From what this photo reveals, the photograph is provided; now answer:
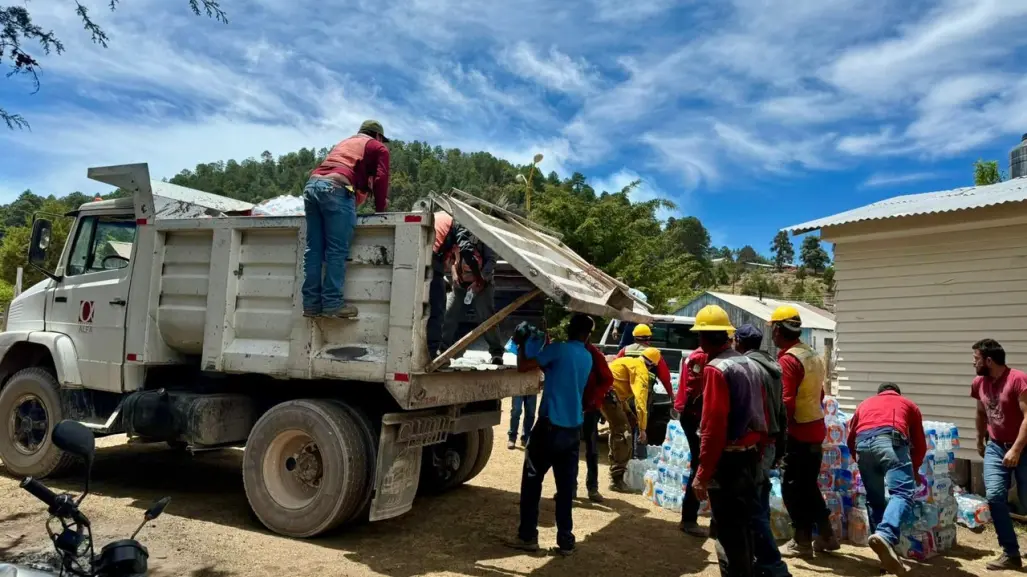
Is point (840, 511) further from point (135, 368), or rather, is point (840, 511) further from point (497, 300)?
point (135, 368)

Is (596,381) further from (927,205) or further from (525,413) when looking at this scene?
(927,205)

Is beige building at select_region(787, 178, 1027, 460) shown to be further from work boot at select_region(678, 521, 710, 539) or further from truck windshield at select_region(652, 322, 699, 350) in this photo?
work boot at select_region(678, 521, 710, 539)

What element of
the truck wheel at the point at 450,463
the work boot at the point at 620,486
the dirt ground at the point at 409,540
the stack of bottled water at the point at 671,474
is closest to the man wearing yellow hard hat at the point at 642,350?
the stack of bottled water at the point at 671,474

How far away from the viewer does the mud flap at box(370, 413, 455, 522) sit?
16.1 feet

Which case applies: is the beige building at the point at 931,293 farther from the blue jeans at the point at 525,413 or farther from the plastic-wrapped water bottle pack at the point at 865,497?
the blue jeans at the point at 525,413

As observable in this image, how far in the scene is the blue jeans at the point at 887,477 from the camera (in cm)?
475

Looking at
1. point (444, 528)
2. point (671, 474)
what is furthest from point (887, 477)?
point (444, 528)

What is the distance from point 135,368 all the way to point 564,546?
13.3 ft

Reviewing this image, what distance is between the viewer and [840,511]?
19.1 feet

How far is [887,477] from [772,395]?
147 cm

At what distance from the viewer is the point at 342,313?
5074 millimetres

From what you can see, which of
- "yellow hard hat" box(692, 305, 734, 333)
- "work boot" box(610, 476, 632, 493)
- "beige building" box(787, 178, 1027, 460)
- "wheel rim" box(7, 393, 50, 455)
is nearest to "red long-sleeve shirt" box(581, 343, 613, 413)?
"yellow hard hat" box(692, 305, 734, 333)

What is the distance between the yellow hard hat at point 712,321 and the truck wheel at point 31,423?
5813mm

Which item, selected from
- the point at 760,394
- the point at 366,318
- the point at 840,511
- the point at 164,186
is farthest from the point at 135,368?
the point at 840,511
